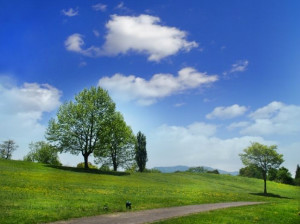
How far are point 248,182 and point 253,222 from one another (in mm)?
68639

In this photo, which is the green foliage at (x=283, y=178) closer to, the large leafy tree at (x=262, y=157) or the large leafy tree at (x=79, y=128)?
the large leafy tree at (x=262, y=157)

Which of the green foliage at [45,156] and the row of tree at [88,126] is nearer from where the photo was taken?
the row of tree at [88,126]

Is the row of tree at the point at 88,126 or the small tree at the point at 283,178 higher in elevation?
the row of tree at the point at 88,126

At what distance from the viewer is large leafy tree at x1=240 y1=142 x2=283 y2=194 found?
60844 mm

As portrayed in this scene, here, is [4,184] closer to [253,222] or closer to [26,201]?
[26,201]

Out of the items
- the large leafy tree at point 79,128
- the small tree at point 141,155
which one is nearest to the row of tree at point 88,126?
the large leafy tree at point 79,128

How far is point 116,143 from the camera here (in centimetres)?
7488

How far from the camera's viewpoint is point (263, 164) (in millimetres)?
61875

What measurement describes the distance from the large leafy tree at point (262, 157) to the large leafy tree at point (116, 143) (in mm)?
27307

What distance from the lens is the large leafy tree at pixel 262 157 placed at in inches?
2395

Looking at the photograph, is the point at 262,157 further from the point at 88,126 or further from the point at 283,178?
the point at 283,178

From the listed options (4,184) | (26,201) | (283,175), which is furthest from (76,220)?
(283,175)

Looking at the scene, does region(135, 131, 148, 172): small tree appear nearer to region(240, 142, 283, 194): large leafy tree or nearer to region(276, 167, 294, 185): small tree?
region(240, 142, 283, 194): large leafy tree

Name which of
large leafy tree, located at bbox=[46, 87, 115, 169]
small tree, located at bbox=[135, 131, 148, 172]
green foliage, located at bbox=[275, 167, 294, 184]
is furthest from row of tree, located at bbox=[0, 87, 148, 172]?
green foliage, located at bbox=[275, 167, 294, 184]
